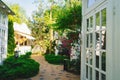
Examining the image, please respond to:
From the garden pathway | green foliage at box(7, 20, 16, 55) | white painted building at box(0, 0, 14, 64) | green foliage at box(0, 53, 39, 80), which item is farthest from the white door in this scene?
green foliage at box(7, 20, 16, 55)

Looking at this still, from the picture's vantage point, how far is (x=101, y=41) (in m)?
4.59

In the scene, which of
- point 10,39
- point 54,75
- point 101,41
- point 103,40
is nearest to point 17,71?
point 54,75

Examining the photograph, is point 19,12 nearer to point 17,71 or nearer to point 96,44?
point 17,71

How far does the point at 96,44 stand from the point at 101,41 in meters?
0.42

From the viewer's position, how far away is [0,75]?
902cm

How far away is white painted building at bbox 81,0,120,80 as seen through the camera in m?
3.74

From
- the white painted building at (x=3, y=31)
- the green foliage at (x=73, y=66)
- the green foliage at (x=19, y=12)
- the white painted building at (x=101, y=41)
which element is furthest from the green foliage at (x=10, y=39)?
the green foliage at (x=19, y=12)

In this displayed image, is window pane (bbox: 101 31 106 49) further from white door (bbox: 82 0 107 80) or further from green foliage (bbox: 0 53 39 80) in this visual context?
green foliage (bbox: 0 53 39 80)

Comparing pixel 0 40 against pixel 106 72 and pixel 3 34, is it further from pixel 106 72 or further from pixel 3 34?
pixel 106 72

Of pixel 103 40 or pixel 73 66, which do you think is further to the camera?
pixel 73 66

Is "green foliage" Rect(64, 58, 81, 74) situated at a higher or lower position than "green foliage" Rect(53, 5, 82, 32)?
lower

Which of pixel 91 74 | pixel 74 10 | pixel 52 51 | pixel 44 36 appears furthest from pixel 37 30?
pixel 91 74

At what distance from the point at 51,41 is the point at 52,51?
1316mm

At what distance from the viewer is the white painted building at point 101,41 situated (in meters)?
3.74
